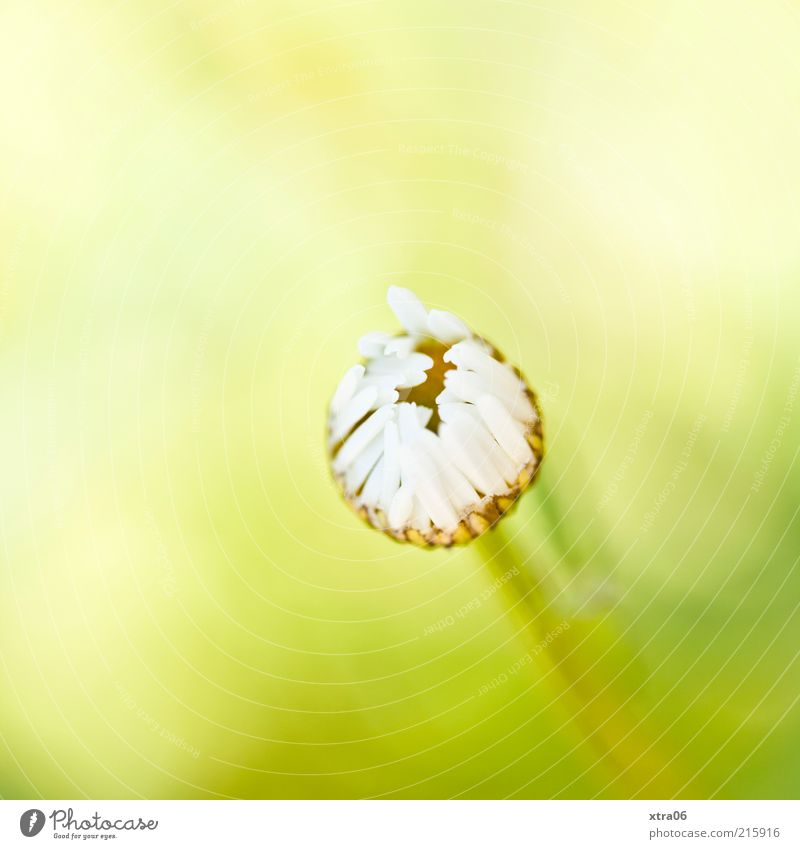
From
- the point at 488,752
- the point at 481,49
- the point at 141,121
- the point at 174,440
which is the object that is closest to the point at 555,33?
the point at 481,49

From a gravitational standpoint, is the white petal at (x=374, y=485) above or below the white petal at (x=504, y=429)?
below

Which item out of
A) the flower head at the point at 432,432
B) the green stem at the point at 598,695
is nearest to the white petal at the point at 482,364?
the flower head at the point at 432,432

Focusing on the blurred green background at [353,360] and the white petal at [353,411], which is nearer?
the white petal at [353,411]

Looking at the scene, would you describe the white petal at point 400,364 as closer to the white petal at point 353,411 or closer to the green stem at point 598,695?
the white petal at point 353,411

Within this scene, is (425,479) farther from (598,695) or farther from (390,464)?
(598,695)

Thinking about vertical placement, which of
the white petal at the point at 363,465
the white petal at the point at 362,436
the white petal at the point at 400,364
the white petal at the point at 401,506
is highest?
the white petal at the point at 400,364

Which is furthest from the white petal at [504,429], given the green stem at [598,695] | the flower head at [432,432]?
the green stem at [598,695]

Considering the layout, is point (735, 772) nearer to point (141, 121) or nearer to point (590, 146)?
point (590, 146)
